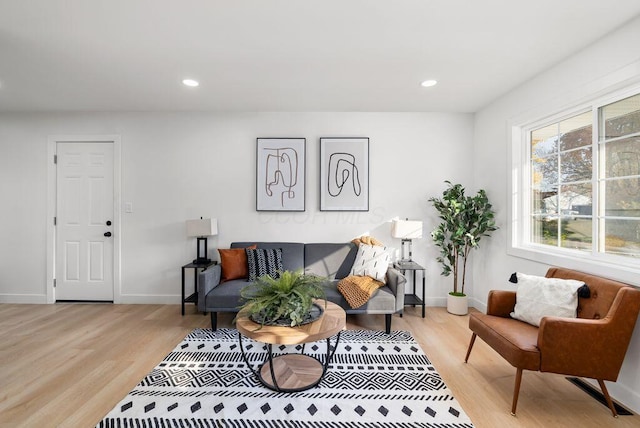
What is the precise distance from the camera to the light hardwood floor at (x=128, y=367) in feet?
5.69

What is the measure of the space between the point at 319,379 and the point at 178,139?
3266mm

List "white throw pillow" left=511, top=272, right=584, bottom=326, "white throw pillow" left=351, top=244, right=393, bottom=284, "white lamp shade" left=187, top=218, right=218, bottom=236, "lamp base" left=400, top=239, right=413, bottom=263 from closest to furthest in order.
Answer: "white throw pillow" left=511, top=272, right=584, bottom=326 → "white throw pillow" left=351, top=244, right=393, bottom=284 → "white lamp shade" left=187, top=218, right=218, bottom=236 → "lamp base" left=400, top=239, right=413, bottom=263

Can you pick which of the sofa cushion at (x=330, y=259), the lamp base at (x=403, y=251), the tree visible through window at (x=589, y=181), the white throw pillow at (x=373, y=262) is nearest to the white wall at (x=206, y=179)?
the lamp base at (x=403, y=251)

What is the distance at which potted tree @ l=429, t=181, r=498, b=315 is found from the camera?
10.7 ft

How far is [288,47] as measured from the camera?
7.17ft

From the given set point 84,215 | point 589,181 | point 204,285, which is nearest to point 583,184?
point 589,181

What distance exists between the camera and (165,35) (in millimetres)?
2035

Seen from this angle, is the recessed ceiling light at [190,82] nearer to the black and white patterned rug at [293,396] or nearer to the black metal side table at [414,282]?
the black and white patterned rug at [293,396]

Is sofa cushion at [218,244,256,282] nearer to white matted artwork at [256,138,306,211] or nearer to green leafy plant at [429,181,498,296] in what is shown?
white matted artwork at [256,138,306,211]

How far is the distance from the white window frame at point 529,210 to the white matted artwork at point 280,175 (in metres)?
2.34

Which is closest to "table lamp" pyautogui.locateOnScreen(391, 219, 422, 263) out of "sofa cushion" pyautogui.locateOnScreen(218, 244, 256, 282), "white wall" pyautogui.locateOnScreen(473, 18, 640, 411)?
"white wall" pyautogui.locateOnScreen(473, 18, 640, 411)

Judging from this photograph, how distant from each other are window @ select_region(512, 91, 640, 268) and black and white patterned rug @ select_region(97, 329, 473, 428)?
1.60 meters

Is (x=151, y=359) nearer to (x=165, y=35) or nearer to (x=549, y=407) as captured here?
(x=165, y=35)

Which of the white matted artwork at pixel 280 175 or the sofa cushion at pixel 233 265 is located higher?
the white matted artwork at pixel 280 175
